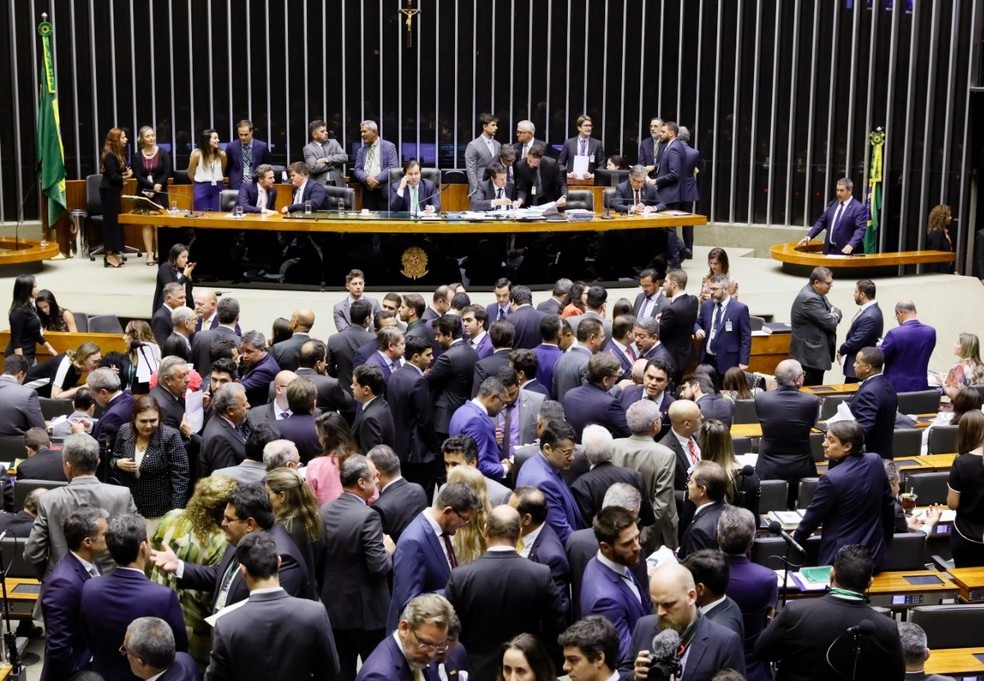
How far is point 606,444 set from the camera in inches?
257

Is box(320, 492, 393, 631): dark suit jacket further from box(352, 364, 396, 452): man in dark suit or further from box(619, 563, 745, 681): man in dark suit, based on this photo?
box(352, 364, 396, 452): man in dark suit

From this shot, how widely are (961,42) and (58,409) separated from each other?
457 inches

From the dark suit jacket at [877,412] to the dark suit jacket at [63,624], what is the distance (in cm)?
498

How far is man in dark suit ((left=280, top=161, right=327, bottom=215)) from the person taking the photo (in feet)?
45.0

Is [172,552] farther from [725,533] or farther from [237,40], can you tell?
[237,40]

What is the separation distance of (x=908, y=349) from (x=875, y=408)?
7.10 feet

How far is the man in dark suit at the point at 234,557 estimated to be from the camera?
534cm

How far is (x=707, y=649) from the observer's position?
4.83 meters

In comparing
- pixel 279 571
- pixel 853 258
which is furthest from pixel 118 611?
pixel 853 258

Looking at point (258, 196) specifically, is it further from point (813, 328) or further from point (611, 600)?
point (611, 600)

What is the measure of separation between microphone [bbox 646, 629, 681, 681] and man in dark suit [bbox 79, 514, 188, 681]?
187cm

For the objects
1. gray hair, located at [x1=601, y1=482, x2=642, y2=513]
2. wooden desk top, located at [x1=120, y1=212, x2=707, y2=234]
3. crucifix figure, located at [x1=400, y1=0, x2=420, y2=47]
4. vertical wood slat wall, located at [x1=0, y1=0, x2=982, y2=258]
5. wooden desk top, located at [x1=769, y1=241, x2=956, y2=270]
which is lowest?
gray hair, located at [x1=601, y1=482, x2=642, y2=513]

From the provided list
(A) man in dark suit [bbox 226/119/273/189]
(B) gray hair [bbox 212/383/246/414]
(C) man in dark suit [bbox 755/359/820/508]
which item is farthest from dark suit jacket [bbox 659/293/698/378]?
(A) man in dark suit [bbox 226/119/273/189]

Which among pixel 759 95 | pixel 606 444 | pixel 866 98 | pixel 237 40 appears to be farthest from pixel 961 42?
pixel 606 444
